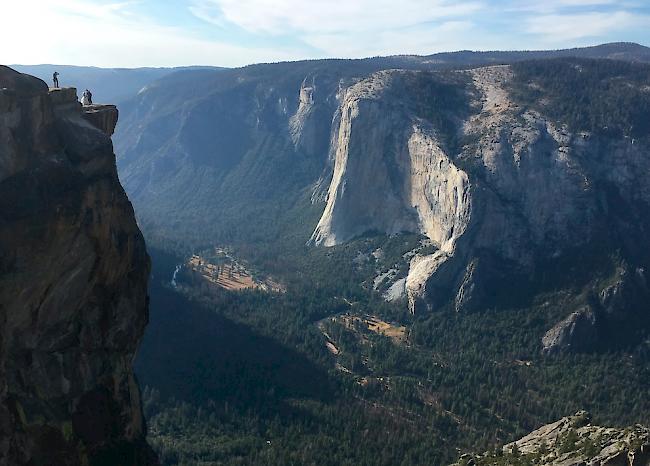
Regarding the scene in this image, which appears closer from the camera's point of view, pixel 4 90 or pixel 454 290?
pixel 4 90

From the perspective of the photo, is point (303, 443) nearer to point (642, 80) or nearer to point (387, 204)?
point (387, 204)

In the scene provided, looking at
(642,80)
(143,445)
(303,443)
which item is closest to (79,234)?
(143,445)

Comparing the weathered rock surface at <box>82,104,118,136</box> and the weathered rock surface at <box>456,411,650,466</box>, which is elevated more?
the weathered rock surface at <box>82,104,118,136</box>

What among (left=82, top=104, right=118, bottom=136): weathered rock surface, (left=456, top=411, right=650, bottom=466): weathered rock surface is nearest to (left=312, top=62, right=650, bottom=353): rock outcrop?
(left=456, top=411, right=650, bottom=466): weathered rock surface

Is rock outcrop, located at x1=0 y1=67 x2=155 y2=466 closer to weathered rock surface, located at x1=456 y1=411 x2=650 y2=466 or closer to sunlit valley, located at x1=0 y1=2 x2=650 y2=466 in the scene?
sunlit valley, located at x1=0 y1=2 x2=650 y2=466

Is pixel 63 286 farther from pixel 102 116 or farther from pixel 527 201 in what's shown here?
pixel 527 201

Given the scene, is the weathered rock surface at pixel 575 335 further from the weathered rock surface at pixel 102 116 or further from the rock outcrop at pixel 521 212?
the weathered rock surface at pixel 102 116

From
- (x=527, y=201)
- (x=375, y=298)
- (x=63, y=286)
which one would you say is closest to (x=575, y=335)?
(x=527, y=201)
